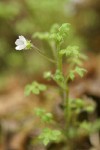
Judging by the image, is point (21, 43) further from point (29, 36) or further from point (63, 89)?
point (29, 36)

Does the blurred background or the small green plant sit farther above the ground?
the blurred background

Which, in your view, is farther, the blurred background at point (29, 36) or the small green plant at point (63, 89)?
the blurred background at point (29, 36)

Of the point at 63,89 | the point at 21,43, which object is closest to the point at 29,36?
the point at 63,89

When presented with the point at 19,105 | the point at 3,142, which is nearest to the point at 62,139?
the point at 3,142

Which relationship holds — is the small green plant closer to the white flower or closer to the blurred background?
the white flower

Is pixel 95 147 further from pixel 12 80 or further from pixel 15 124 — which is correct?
pixel 12 80

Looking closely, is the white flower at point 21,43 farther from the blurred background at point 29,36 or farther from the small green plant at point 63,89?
the blurred background at point 29,36

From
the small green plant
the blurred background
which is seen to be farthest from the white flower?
the blurred background

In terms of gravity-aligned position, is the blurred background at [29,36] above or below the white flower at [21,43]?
above

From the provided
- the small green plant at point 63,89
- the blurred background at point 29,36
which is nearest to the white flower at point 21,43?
the small green plant at point 63,89
